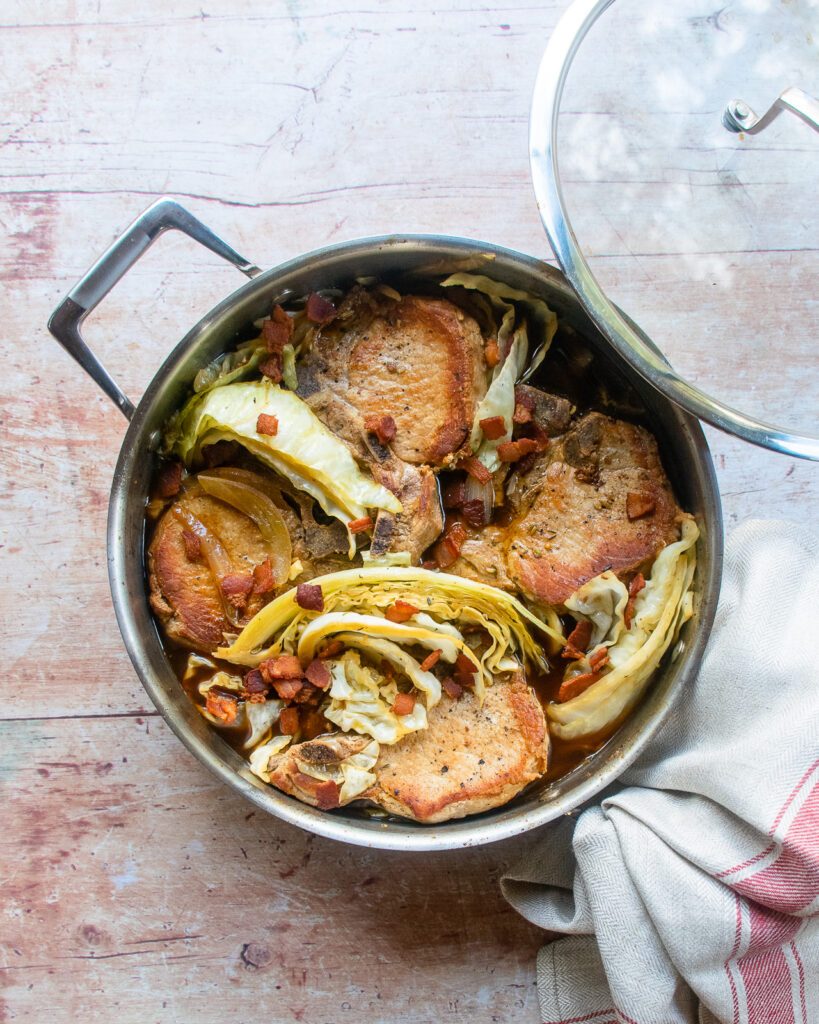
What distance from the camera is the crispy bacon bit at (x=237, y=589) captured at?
244 centimetres

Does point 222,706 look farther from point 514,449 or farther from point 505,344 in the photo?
point 505,344

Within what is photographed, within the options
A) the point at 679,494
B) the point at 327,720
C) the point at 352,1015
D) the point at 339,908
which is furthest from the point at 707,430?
the point at 352,1015

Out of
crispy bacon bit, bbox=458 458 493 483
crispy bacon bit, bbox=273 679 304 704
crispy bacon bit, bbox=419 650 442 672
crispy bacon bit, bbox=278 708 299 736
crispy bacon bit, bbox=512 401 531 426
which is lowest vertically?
crispy bacon bit, bbox=278 708 299 736

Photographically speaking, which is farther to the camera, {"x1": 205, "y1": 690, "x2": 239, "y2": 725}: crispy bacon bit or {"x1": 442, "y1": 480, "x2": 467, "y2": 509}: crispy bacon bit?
{"x1": 442, "y1": 480, "x2": 467, "y2": 509}: crispy bacon bit

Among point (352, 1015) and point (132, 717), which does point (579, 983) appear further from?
point (132, 717)

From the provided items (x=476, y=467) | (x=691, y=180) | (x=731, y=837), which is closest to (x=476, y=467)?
(x=476, y=467)

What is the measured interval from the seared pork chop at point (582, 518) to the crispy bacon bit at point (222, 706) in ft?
2.24

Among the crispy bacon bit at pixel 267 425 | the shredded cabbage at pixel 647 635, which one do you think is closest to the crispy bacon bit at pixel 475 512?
the shredded cabbage at pixel 647 635

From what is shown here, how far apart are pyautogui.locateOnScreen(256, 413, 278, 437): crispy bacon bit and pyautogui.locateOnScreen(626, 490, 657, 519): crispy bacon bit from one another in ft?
3.05

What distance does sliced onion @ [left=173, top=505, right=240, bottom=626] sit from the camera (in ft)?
Result: 8.11

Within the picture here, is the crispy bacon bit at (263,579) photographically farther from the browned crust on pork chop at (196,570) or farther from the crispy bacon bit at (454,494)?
the crispy bacon bit at (454,494)

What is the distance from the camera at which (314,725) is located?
98.0 inches

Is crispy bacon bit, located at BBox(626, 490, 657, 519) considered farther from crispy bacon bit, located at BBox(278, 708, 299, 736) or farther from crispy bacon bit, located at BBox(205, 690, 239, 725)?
crispy bacon bit, located at BBox(205, 690, 239, 725)

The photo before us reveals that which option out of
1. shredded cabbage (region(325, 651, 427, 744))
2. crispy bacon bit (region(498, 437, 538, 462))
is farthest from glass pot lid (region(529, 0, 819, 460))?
shredded cabbage (region(325, 651, 427, 744))
